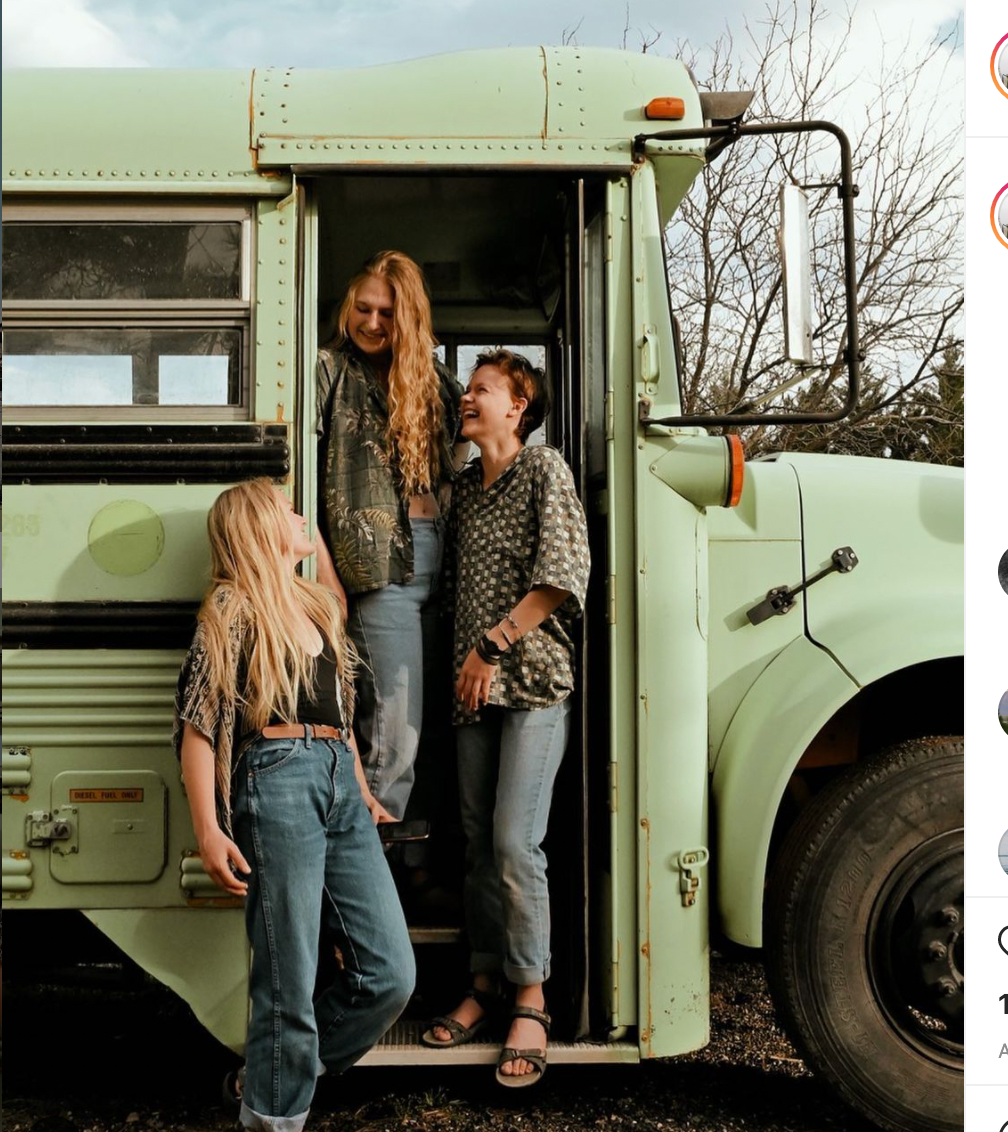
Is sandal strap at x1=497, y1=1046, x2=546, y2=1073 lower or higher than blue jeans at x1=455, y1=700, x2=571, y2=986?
lower

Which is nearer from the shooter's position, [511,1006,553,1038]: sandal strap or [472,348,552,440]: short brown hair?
[511,1006,553,1038]: sandal strap

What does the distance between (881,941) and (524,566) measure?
1.26 metres

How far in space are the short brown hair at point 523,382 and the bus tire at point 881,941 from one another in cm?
121

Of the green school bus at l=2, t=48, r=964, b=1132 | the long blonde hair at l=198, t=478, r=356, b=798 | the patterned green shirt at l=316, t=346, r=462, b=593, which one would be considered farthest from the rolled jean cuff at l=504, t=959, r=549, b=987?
the patterned green shirt at l=316, t=346, r=462, b=593

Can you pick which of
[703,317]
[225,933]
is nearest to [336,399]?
[225,933]

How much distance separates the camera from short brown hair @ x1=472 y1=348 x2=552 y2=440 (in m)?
2.97

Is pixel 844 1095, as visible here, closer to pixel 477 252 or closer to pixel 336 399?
pixel 336 399

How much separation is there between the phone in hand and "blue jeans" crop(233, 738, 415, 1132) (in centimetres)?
31

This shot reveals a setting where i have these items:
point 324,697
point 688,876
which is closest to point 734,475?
point 688,876

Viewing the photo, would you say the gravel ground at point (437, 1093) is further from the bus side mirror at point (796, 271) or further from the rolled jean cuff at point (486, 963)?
the bus side mirror at point (796, 271)

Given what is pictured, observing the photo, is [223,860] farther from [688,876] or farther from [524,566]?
[688,876]

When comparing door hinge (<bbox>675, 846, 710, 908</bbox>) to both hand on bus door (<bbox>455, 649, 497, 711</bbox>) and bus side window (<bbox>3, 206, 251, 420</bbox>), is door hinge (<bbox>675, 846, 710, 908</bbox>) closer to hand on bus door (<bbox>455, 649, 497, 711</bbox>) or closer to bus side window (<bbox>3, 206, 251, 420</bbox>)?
hand on bus door (<bbox>455, 649, 497, 711</bbox>)

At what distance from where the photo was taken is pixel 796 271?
2582mm

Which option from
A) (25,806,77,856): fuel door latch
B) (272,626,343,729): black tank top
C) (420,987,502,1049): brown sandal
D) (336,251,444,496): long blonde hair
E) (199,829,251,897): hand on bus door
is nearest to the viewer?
(199,829,251,897): hand on bus door
